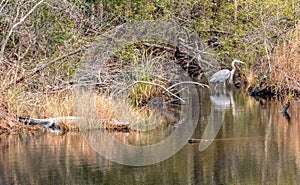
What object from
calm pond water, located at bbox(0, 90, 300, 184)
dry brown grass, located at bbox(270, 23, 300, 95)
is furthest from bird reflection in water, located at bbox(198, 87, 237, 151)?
dry brown grass, located at bbox(270, 23, 300, 95)

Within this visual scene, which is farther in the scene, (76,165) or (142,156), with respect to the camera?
(142,156)

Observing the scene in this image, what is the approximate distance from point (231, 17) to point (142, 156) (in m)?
10.6

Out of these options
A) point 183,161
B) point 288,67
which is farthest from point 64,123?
point 288,67

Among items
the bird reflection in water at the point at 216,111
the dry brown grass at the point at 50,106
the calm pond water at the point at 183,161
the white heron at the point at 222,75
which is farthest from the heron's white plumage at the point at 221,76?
the dry brown grass at the point at 50,106

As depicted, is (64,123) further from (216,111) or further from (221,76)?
(221,76)

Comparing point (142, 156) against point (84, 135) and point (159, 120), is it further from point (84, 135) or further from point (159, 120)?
point (159, 120)

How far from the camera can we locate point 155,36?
1697 centimetres

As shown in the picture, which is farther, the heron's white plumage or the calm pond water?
the heron's white plumage

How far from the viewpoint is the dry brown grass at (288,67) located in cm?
1554

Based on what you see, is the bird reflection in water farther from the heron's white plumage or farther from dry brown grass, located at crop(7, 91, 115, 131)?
dry brown grass, located at crop(7, 91, 115, 131)

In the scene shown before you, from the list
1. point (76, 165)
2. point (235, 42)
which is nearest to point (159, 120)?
point (76, 165)

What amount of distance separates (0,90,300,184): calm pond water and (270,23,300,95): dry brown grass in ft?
12.3

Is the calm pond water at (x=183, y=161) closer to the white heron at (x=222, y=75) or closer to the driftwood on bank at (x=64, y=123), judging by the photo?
the driftwood on bank at (x=64, y=123)

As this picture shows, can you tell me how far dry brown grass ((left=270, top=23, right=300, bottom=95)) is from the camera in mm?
15539
